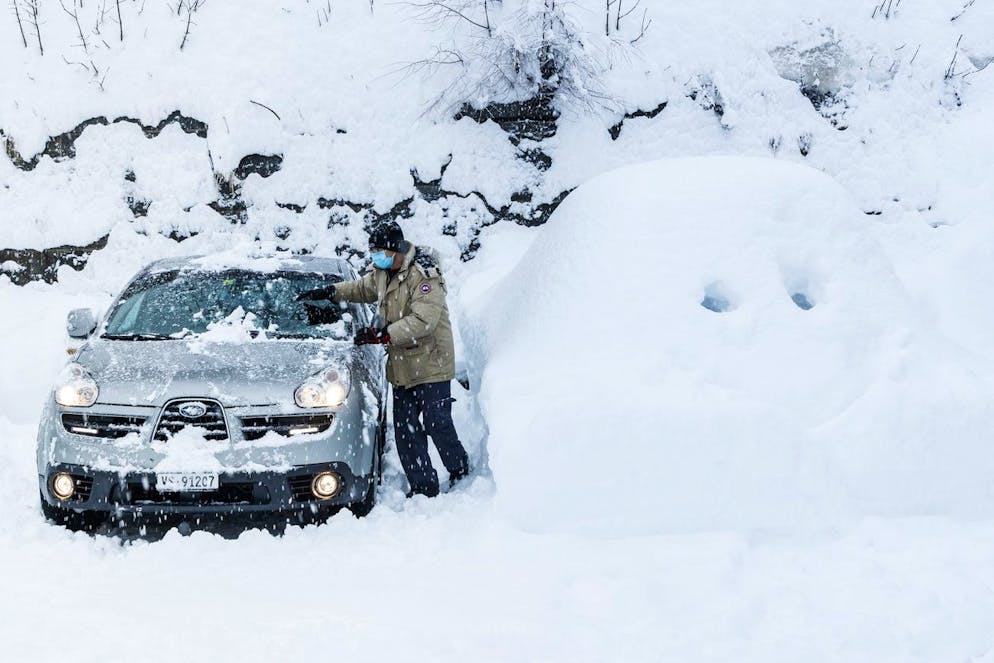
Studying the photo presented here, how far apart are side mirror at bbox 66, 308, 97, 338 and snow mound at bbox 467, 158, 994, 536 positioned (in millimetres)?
2352

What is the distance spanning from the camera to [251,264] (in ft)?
17.9

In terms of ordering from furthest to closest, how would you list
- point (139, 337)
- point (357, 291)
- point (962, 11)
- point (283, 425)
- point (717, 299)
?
point (962, 11)
point (357, 291)
point (139, 337)
point (717, 299)
point (283, 425)

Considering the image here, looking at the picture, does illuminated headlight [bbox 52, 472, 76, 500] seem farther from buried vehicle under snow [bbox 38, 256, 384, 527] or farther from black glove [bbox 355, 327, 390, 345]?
black glove [bbox 355, 327, 390, 345]

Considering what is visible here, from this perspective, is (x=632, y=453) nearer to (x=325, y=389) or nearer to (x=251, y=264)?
(x=325, y=389)

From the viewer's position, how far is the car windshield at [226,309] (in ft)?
15.5

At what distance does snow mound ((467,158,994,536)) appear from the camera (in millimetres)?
3834

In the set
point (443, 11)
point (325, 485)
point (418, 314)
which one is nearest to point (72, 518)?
point (325, 485)

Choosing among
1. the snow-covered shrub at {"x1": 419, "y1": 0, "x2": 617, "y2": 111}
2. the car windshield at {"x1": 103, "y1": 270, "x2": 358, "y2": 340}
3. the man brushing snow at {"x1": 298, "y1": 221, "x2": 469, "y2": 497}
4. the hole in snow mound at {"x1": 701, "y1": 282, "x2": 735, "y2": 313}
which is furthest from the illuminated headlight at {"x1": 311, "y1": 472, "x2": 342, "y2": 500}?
the snow-covered shrub at {"x1": 419, "y1": 0, "x2": 617, "y2": 111}

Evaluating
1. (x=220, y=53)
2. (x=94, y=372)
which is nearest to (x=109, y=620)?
(x=94, y=372)

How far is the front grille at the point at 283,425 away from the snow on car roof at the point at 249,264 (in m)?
1.61

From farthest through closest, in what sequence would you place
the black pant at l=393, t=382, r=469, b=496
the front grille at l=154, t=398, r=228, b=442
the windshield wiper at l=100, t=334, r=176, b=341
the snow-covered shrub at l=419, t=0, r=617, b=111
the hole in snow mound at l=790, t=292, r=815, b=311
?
1. the snow-covered shrub at l=419, t=0, r=617, b=111
2. the black pant at l=393, t=382, r=469, b=496
3. the windshield wiper at l=100, t=334, r=176, b=341
4. the hole in snow mound at l=790, t=292, r=815, b=311
5. the front grille at l=154, t=398, r=228, b=442

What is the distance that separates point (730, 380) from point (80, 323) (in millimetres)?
3672

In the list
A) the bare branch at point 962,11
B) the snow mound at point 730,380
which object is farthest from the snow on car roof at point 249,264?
the bare branch at point 962,11

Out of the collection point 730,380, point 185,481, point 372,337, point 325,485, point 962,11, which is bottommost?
point 325,485
